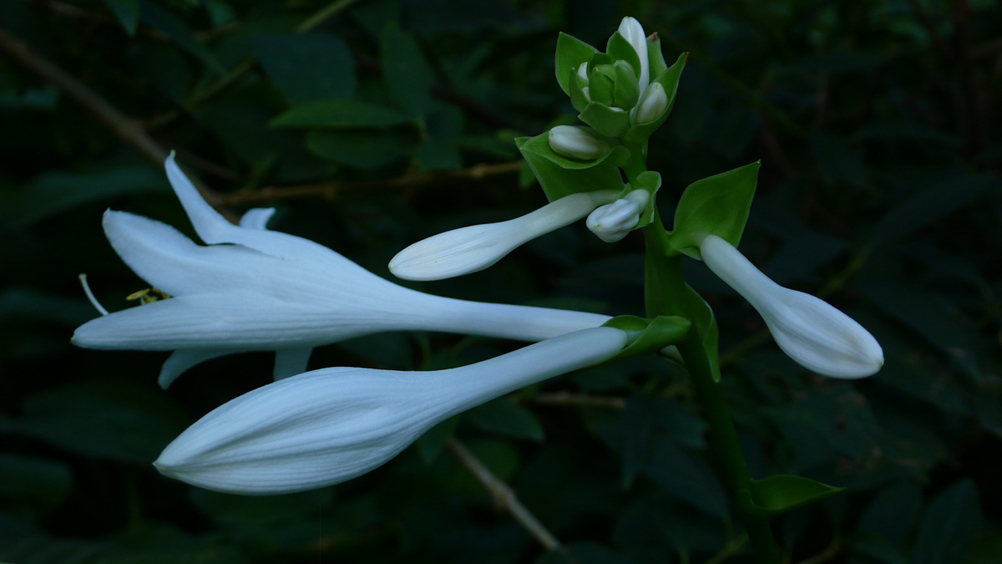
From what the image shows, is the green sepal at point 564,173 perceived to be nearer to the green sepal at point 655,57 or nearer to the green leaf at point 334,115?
the green sepal at point 655,57

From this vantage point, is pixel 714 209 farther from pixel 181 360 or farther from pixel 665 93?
pixel 181 360

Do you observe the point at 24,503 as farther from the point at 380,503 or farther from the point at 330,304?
the point at 330,304

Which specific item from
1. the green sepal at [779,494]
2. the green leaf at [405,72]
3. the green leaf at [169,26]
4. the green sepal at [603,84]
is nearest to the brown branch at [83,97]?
the green leaf at [169,26]

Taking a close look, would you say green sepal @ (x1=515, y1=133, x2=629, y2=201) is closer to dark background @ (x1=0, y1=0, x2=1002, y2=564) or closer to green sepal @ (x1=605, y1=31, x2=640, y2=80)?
green sepal @ (x1=605, y1=31, x2=640, y2=80)

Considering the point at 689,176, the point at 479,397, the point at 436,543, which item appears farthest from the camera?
the point at 689,176

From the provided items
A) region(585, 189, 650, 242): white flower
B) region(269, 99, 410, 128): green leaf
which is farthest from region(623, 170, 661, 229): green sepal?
region(269, 99, 410, 128): green leaf

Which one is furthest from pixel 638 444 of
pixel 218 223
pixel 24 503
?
pixel 24 503
